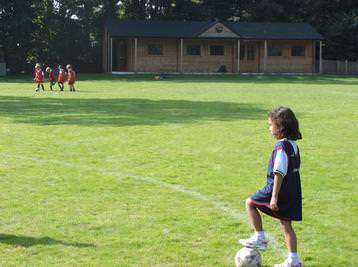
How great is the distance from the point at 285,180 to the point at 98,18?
211ft

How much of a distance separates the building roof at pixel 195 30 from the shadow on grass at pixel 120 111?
102 feet

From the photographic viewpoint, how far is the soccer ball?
20.2 ft

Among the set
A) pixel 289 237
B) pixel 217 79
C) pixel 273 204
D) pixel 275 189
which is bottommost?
pixel 289 237

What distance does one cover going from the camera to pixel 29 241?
7090mm

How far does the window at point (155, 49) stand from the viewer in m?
59.7

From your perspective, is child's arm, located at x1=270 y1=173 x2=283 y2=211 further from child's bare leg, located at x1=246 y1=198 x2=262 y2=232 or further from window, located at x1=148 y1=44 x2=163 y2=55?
window, located at x1=148 y1=44 x2=163 y2=55

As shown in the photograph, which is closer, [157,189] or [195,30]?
[157,189]

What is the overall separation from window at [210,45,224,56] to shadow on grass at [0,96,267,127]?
33.3 meters

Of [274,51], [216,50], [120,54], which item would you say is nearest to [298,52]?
[274,51]

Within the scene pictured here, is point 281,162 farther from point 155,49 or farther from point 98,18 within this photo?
point 98,18

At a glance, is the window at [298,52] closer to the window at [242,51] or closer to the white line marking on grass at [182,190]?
the window at [242,51]

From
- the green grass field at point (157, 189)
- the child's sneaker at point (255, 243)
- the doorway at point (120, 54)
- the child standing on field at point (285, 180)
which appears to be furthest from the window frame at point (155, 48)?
the child standing on field at point (285, 180)

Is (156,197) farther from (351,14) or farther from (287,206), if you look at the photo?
(351,14)

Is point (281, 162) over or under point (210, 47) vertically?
under
